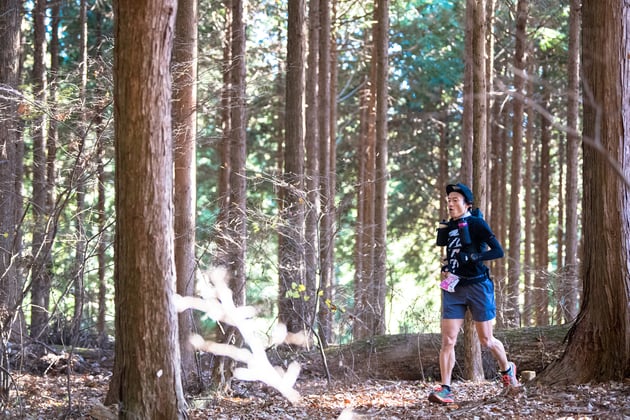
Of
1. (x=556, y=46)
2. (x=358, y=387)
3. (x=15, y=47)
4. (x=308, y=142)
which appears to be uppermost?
(x=556, y=46)

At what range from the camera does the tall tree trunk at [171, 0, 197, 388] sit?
33.3 ft

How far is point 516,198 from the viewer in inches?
727

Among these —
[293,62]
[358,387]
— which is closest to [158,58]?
[358,387]

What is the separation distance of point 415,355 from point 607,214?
16.6 ft

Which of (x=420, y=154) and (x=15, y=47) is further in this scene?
(x=420, y=154)

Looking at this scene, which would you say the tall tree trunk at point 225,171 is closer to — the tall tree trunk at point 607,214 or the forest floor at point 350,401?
the forest floor at point 350,401

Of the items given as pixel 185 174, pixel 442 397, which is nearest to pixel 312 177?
pixel 185 174

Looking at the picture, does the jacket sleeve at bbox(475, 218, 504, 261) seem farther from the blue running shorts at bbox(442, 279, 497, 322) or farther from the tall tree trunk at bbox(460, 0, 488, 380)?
the tall tree trunk at bbox(460, 0, 488, 380)

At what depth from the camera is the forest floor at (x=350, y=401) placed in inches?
239

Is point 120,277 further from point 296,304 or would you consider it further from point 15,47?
point 15,47

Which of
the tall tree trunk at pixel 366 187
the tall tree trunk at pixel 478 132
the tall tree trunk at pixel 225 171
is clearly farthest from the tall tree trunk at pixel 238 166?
the tall tree trunk at pixel 478 132

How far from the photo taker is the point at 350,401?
26.6 ft

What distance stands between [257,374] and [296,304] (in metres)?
2.79

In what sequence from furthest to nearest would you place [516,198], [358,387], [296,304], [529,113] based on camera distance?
[529,113]
[516,198]
[296,304]
[358,387]
